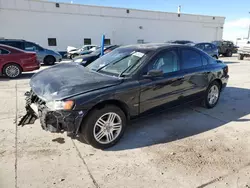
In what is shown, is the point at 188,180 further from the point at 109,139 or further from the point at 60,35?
the point at 60,35

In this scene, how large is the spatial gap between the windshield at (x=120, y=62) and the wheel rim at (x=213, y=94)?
2.25 m

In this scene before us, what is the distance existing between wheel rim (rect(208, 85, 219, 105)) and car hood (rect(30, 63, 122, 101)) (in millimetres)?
2746

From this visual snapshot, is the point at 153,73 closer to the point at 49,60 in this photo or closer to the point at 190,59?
the point at 190,59

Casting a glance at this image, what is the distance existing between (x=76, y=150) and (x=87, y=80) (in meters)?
1.09

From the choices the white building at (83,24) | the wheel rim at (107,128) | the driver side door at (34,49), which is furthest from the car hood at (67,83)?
the white building at (83,24)

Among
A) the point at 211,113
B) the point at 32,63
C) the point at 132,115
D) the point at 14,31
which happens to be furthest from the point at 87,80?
the point at 14,31

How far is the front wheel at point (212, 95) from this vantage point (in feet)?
16.4

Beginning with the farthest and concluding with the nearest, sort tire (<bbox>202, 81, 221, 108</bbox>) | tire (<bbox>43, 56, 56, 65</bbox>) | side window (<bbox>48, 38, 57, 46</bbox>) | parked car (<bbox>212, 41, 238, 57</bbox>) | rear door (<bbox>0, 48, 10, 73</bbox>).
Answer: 1. parked car (<bbox>212, 41, 238, 57</bbox>)
2. side window (<bbox>48, 38, 57, 46</bbox>)
3. tire (<bbox>43, 56, 56, 65</bbox>)
4. rear door (<bbox>0, 48, 10, 73</bbox>)
5. tire (<bbox>202, 81, 221, 108</bbox>)

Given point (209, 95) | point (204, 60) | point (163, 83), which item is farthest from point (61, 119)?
point (209, 95)

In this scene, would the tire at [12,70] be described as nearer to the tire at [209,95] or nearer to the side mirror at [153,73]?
the side mirror at [153,73]

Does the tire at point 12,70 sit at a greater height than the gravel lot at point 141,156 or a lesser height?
greater

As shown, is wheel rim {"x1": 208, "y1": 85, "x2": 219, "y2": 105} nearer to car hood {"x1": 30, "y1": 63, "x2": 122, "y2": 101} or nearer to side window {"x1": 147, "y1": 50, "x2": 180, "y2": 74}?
side window {"x1": 147, "y1": 50, "x2": 180, "y2": 74}

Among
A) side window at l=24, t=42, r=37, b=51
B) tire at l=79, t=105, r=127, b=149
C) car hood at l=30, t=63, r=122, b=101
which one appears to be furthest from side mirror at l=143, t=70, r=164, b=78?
side window at l=24, t=42, r=37, b=51

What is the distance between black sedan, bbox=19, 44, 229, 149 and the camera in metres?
2.96
